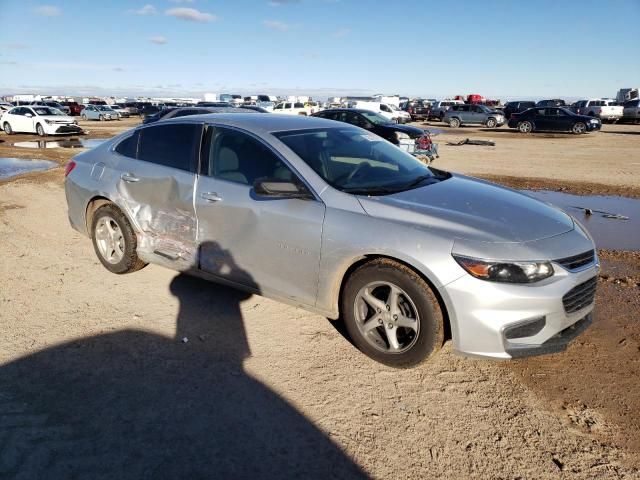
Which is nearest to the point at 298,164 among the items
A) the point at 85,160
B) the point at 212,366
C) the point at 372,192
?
the point at 372,192

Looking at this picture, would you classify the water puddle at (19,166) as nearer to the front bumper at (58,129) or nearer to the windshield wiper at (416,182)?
the front bumper at (58,129)

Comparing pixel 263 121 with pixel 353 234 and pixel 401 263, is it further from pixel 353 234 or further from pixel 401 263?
pixel 401 263

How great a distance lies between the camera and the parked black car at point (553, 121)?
2823 centimetres

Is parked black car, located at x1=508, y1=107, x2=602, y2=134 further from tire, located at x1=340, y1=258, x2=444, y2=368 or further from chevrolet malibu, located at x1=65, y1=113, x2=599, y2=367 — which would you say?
tire, located at x1=340, y1=258, x2=444, y2=368

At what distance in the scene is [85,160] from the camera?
5055 mm

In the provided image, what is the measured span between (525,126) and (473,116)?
6554 millimetres

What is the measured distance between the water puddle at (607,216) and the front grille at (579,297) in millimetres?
2234

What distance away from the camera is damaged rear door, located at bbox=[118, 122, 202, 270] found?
4.12 metres

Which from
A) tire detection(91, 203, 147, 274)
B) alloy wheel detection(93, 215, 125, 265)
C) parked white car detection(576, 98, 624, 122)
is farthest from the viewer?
parked white car detection(576, 98, 624, 122)

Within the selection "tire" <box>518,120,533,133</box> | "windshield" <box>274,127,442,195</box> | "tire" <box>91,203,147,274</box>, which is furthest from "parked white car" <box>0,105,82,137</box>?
"tire" <box>518,120,533,133</box>

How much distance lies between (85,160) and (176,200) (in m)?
1.62

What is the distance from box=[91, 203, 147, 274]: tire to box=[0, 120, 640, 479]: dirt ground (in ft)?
0.79

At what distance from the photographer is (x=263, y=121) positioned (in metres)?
4.21

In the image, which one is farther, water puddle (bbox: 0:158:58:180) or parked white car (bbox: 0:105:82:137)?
parked white car (bbox: 0:105:82:137)
